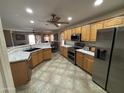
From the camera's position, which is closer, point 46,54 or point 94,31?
point 94,31

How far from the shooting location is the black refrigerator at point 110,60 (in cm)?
166

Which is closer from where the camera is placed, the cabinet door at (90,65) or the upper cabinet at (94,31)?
the cabinet door at (90,65)

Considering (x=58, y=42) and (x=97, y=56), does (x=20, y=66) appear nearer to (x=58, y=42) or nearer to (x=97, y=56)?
(x=97, y=56)

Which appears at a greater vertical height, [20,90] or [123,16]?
[123,16]

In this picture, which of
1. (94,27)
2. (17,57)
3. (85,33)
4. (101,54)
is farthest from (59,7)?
(17,57)

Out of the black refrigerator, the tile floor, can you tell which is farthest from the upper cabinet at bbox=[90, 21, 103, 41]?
the tile floor

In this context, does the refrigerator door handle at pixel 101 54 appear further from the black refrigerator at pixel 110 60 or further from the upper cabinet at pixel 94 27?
the upper cabinet at pixel 94 27

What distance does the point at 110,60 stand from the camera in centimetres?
189

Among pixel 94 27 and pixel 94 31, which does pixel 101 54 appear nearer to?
pixel 94 31

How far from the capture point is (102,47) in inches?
82.8

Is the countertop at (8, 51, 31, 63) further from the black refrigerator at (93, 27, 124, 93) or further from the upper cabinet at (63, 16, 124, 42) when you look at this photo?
the upper cabinet at (63, 16, 124, 42)

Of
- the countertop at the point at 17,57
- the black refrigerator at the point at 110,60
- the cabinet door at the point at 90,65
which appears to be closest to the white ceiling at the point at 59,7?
the black refrigerator at the point at 110,60

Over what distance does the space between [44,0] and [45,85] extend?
2.62m

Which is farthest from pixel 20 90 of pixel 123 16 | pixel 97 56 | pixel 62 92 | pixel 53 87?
pixel 123 16
